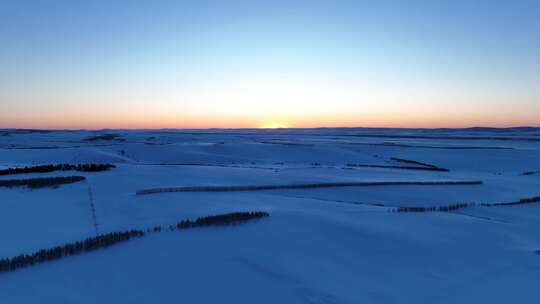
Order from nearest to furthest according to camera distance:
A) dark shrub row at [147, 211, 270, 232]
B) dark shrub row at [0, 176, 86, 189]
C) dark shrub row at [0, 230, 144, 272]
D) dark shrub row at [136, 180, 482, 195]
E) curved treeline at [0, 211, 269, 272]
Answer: dark shrub row at [0, 230, 144, 272]
curved treeline at [0, 211, 269, 272]
dark shrub row at [147, 211, 270, 232]
dark shrub row at [0, 176, 86, 189]
dark shrub row at [136, 180, 482, 195]

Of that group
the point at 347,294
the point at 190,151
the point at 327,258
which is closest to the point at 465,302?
the point at 347,294

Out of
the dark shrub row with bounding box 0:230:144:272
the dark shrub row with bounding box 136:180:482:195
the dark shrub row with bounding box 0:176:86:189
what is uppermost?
the dark shrub row with bounding box 0:176:86:189

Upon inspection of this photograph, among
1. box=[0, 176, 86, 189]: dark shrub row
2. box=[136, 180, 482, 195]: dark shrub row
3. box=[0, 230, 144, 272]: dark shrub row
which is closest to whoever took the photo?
box=[0, 230, 144, 272]: dark shrub row

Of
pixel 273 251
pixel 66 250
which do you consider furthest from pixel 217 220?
pixel 66 250

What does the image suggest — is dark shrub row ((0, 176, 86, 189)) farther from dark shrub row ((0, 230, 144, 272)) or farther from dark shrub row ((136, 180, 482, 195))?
dark shrub row ((0, 230, 144, 272))

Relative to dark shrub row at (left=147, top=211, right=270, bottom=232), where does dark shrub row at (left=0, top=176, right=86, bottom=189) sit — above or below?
above

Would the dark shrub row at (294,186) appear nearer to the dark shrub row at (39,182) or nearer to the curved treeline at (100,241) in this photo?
the dark shrub row at (39,182)

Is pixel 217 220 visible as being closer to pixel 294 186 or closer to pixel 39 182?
pixel 294 186

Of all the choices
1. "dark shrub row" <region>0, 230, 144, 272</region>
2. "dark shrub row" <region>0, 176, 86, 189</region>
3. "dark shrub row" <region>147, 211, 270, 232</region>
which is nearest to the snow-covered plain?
"dark shrub row" <region>0, 230, 144, 272</region>

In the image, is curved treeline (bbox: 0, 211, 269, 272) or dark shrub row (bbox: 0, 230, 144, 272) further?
curved treeline (bbox: 0, 211, 269, 272)
